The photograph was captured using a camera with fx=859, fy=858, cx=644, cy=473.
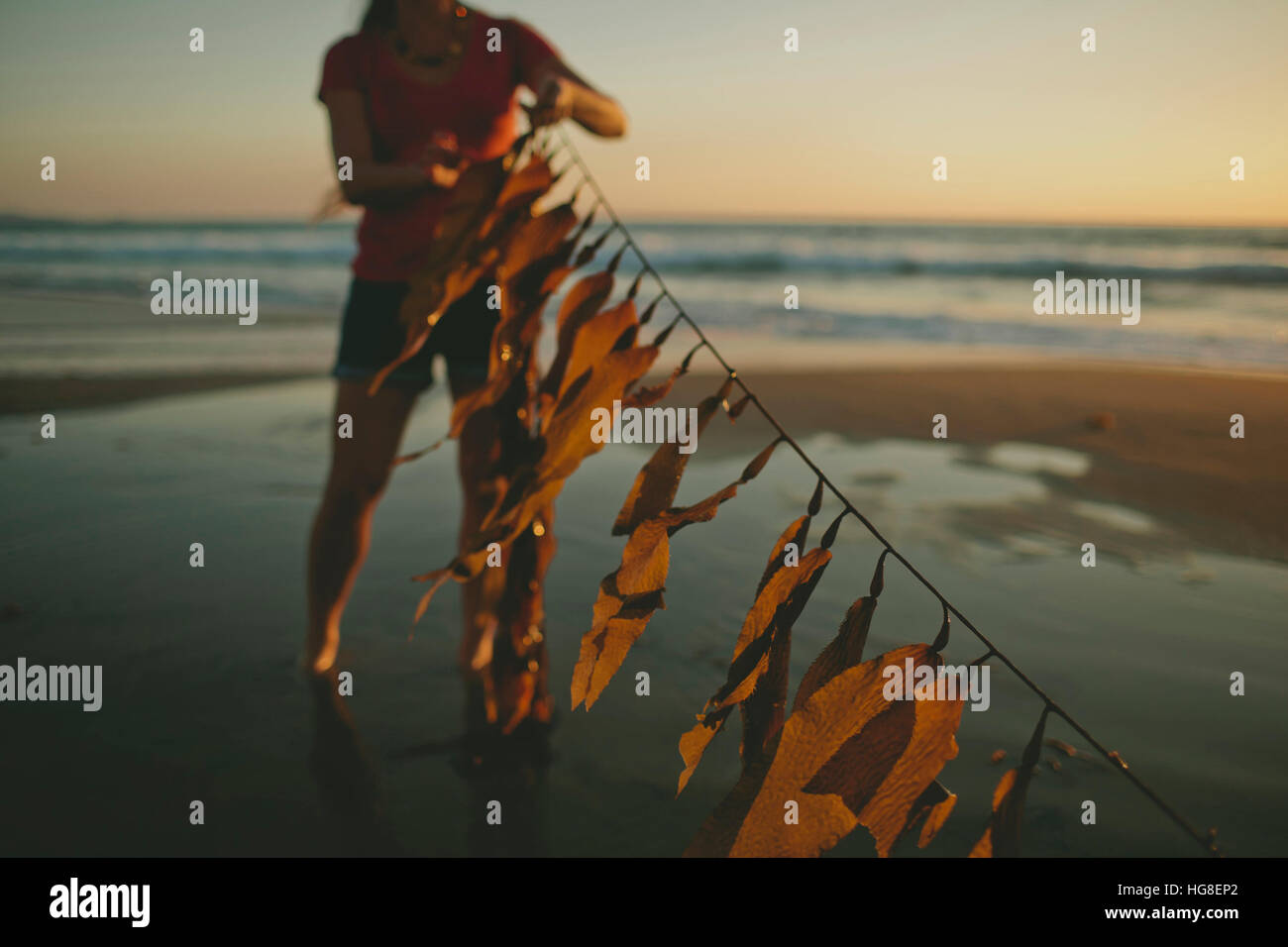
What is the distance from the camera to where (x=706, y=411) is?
710mm

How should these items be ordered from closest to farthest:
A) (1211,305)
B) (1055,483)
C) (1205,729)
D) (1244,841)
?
(1244,841), (1205,729), (1055,483), (1211,305)

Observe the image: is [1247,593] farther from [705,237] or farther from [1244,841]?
[705,237]

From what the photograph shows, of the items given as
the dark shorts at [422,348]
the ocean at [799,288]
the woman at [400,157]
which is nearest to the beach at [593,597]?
the woman at [400,157]

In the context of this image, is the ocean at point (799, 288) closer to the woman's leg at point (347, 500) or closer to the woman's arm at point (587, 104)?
the woman's leg at point (347, 500)

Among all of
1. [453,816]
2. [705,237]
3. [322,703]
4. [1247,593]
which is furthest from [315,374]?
[705,237]

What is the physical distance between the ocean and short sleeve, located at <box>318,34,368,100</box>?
18.7 feet

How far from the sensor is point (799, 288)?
16.1 metres

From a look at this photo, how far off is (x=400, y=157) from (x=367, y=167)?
0.29 meters

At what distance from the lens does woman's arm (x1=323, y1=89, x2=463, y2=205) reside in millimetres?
1830

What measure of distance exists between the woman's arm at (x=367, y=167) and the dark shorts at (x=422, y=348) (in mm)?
319

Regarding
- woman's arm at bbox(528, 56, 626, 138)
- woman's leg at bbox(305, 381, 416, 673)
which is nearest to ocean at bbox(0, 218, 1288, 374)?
woman's leg at bbox(305, 381, 416, 673)

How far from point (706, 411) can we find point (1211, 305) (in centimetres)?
1453

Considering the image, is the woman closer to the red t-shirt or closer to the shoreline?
the red t-shirt

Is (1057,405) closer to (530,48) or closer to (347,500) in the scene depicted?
(530,48)
